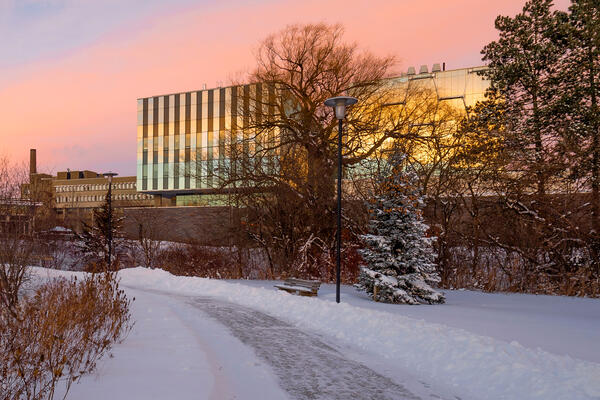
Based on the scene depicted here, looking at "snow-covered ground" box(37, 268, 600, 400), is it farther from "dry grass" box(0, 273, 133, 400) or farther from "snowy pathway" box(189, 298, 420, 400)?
"dry grass" box(0, 273, 133, 400)

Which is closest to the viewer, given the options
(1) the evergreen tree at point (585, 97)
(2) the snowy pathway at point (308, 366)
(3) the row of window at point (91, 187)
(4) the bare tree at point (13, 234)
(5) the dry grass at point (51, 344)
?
(5) the dry grass at point (51, 344)

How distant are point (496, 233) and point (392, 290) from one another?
331 inches

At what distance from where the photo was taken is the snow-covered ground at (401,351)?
591 centimetres

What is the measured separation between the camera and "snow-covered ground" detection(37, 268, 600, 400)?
5907 mm

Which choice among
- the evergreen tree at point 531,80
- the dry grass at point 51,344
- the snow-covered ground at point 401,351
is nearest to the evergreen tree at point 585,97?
the evergreen tree at point 531,80

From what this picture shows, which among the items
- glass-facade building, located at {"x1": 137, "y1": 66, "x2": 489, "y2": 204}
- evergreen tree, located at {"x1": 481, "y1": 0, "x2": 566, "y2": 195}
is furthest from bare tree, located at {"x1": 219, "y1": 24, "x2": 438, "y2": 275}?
glass-facade building, located at {"x1": 137, "y1": 66, "x2": 489, "y2": 204}

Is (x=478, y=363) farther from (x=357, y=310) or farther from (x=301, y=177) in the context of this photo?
(x=301, y=177)

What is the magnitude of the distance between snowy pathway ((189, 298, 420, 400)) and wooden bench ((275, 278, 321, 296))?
3305mm

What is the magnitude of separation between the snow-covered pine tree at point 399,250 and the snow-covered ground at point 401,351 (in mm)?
879

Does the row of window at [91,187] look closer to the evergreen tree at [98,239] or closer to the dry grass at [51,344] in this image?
the evergreen tree at [98,239]

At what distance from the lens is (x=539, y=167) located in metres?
16.9

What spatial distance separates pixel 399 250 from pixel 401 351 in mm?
6450

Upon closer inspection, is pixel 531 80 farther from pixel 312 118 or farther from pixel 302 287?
pixel 302 287

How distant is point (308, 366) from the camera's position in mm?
7430
